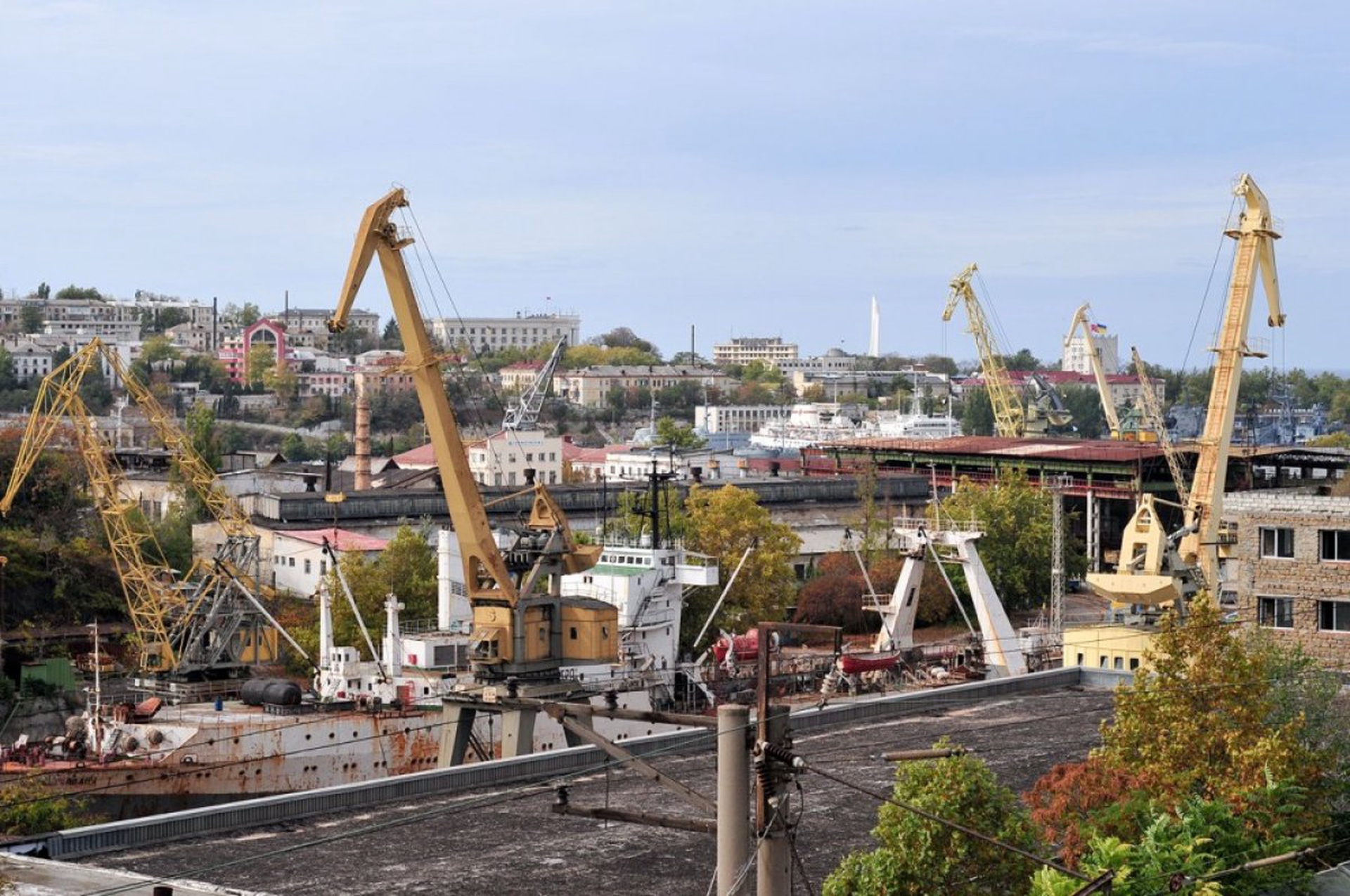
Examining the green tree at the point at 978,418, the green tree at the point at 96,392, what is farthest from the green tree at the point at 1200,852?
the green tree at the point at 978,418

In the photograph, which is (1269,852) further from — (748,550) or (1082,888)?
(748,550)

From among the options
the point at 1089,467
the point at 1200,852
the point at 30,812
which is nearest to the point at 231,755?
the point at 30,812

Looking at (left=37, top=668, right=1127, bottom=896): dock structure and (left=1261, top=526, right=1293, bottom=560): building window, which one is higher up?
(left=1261, top=526, right=1293, bottom=560): building window

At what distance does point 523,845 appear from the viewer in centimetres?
2427

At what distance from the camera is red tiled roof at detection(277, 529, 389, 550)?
62.9 m

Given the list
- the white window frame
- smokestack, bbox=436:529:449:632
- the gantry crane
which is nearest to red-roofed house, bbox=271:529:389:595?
the gantry crane

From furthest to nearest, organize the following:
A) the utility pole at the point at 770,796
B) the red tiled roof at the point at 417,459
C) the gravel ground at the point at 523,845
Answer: the red tiled roof at the point at 417,459
the gravel ground at the point at 523,845
the utility pole at the point at 770,796

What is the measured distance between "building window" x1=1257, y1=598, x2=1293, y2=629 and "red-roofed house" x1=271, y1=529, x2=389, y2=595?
107 feet

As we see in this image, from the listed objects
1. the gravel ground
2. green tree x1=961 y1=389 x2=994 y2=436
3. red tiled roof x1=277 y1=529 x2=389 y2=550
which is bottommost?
the gravel ground

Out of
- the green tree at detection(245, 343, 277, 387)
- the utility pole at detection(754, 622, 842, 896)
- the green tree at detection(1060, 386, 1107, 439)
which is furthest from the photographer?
the green tree at detection(245, 343, 277, 387)

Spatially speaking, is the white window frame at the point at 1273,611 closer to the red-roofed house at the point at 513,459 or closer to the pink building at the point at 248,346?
the red-roofed house at the point at 513,459

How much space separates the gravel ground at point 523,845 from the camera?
22.6m

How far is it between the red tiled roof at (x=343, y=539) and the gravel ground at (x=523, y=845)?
113 ft

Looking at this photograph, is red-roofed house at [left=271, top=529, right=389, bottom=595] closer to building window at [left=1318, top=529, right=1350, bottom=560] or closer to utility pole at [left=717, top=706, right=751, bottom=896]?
building window at [left=1318, top=529, right=1350, bottom=560]
